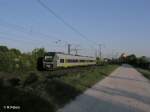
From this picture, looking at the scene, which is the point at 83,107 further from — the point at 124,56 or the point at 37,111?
the point at 124,56

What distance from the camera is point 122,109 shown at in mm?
11117

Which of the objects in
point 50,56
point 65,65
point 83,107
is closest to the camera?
point 83,107

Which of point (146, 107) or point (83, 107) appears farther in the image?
point (146, 107)

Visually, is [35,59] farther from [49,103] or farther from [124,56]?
[124,56]

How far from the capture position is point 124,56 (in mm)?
161375

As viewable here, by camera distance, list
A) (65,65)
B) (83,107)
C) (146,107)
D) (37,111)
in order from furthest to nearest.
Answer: (65,65) < (146,107) < (83,107) < (37,111)

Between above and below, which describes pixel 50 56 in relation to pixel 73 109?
above

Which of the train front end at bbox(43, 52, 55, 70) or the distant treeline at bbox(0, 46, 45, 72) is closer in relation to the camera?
the distant treeline at bbox(0, 46, 45, 72)

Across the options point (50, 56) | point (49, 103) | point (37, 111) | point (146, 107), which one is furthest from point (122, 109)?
point (50, 56)

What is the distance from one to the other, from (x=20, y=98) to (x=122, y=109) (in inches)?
148

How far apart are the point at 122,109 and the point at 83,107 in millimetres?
1455

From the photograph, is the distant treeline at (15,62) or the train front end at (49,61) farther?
the train front end at (49,61)

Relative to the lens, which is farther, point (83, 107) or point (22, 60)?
point (22, 60)

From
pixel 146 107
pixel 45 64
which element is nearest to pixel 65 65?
pixel 45 64
